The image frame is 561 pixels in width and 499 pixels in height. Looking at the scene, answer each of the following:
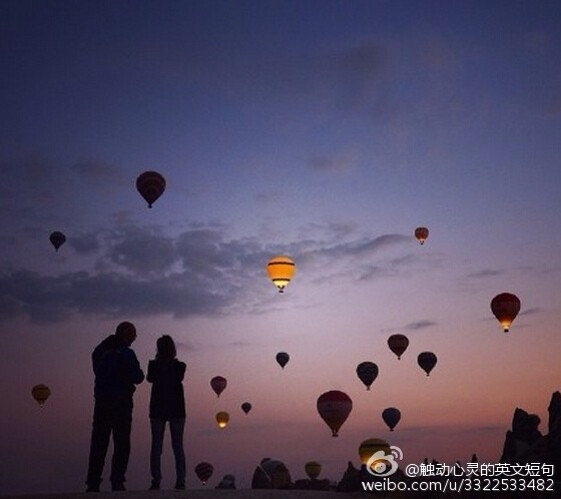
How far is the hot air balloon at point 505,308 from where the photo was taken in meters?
42.1

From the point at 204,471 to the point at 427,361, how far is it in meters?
25.8

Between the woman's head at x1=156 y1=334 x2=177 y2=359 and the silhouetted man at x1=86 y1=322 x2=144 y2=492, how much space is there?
531 mm

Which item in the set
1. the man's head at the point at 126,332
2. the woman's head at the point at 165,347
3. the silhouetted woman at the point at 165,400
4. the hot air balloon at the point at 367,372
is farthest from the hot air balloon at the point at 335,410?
the man's head at the point at 126,332

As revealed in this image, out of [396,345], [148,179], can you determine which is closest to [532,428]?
[396,345]

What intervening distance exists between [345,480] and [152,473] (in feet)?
196

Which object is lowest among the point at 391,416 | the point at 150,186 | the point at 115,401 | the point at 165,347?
the point at 115,401

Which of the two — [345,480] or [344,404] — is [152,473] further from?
[345,480]

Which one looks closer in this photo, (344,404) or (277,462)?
(344,404)

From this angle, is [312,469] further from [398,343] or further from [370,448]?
[370,448]

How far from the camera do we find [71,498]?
11414 mm

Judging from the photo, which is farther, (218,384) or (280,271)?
(218,384)

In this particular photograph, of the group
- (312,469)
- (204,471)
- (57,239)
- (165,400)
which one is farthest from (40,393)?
(165,400)

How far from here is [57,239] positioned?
48.8m

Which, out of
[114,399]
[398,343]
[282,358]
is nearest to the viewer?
[114,399]
